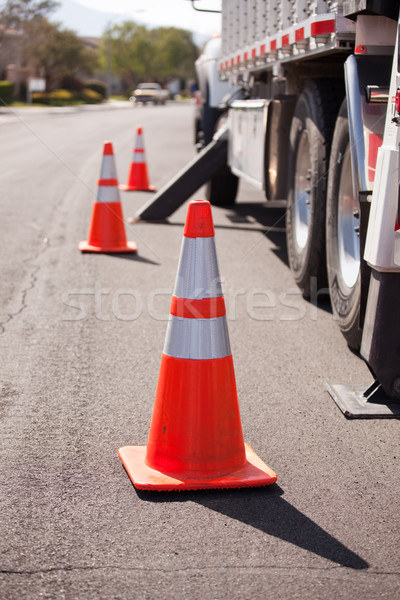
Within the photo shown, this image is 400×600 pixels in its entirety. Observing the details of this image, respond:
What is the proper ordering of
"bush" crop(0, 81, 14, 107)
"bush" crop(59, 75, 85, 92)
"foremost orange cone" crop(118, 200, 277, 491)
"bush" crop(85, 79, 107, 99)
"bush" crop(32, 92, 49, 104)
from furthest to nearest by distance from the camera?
"bush" crop(85, 79, 107, 99)
"bush" crop(59, 75, 85, 92)
"bush" crop(32, 92, 49, 104)
"bush" crop(0, 81, 14, 107)
"foremost orange cone" crop(118, 200, 277, 491)

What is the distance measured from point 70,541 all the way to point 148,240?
6.29 m

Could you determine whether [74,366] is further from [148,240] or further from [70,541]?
[148,240]

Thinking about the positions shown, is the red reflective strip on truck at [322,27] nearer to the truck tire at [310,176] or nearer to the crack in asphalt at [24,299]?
the truck tire at [310,176]

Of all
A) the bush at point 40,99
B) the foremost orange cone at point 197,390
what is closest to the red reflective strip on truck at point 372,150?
the foremost orange cone at point 197,390

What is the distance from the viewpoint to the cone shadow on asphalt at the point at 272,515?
301 centimetres

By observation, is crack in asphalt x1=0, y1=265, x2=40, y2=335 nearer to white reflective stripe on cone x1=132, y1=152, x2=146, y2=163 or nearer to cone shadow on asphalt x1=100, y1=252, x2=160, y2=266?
cone shadow on asphalt x1=100, y1=252, x2=160, y2=266

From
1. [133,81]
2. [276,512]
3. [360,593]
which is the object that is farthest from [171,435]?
[133,81]

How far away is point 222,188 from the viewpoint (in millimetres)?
11656

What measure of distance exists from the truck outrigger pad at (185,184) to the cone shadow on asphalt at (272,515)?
700 centimetres

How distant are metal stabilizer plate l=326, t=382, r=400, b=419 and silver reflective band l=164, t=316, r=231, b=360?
0.98 metres

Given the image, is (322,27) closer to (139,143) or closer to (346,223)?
(346,223)

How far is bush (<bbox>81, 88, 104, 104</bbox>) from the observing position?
75.3m

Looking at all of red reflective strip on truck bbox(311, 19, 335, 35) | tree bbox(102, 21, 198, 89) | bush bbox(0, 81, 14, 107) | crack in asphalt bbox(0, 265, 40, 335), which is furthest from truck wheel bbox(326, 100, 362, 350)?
tree bbox(102, 21, 198, 89)

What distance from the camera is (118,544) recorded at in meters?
3.01
